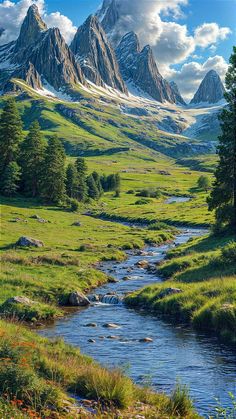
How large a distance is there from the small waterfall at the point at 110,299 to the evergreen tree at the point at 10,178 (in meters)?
68.7

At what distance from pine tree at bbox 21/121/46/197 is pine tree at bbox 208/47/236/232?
198 ft

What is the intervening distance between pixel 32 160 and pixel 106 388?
9642cm

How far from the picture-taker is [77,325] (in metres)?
29.3

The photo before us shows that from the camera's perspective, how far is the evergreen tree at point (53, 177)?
105 metres

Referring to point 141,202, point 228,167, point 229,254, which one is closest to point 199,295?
point 229,254

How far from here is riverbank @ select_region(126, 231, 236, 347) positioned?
88.5 feet

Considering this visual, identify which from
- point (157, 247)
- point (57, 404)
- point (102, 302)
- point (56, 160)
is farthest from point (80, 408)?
point (56, 160)

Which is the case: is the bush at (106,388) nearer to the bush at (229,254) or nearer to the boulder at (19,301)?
the boulder at (19,301)

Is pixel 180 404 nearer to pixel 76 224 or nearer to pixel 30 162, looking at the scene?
pixel 76 224

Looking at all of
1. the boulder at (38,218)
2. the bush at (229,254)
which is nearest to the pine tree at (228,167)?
the bush at (229,254)

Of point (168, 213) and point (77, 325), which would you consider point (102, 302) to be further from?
point (168, 213)

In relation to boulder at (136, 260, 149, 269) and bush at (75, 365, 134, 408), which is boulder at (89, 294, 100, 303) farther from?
bush at (75, 365, 134, 408)

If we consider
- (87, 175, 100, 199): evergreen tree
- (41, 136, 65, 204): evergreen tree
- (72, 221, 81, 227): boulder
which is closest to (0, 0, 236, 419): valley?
(72, 221, 81, 227): boulder

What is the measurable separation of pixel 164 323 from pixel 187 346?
17.7 feet
